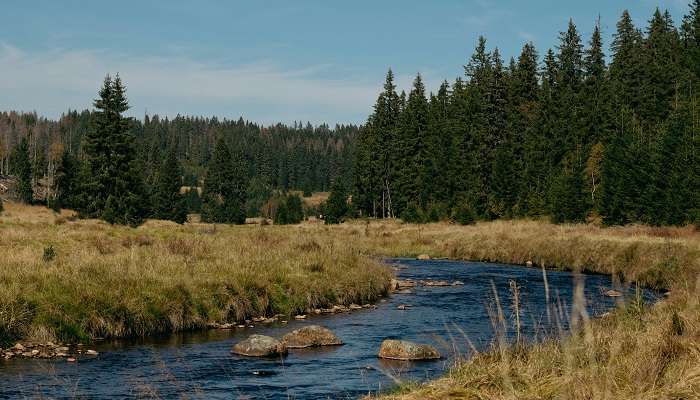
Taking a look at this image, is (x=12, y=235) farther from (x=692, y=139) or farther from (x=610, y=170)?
(x=610, y=170)

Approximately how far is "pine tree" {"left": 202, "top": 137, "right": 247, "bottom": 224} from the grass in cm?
5921

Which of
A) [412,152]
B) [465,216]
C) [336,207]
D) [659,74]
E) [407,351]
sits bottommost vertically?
[407,351]

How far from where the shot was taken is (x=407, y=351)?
14.1 m

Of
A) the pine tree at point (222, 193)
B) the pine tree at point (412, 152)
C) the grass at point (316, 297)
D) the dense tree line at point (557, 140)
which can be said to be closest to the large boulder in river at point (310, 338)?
the grass at point (316, 297)

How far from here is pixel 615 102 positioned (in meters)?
73.1

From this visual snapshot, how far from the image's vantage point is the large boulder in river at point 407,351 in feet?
45.9

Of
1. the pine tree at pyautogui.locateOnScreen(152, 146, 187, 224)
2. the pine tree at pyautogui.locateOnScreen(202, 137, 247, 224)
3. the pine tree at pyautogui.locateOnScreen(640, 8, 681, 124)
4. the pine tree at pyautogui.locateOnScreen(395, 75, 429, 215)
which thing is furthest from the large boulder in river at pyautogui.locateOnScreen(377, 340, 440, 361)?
the pine tree at pyautogui.locateOnScreen(202, 137, 247, 224)

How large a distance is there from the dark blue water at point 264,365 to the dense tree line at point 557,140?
31769 mm

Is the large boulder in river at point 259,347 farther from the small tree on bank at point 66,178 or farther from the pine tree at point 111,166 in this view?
the small tree on bank at point 66,178

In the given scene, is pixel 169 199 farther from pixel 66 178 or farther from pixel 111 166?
pixel 111 166

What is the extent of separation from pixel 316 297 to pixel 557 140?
5871cm

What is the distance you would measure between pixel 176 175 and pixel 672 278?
7281 cm

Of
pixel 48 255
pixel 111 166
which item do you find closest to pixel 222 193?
pixel 111 166

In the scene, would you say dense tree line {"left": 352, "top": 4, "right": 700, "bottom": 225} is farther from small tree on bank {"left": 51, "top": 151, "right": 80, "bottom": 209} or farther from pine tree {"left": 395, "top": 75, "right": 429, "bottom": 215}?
small tree on bank {"left": 51, "top": 151, "right": 80, "bottom": 209}
